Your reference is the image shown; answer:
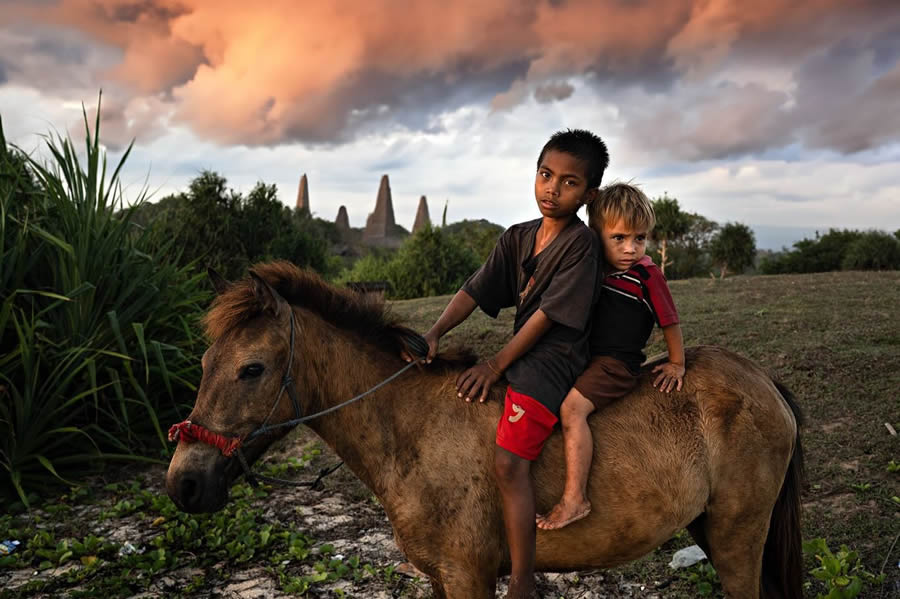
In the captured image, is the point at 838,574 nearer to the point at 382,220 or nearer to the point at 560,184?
the point at 560,184

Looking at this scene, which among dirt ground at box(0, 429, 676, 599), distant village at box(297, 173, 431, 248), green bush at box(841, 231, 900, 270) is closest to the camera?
dirt ground at box(0, 429, 676, 599)

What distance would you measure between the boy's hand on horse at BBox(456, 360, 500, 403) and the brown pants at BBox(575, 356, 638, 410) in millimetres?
398

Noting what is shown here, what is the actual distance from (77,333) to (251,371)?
14.2 ft

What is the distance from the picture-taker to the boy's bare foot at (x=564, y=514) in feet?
8.28

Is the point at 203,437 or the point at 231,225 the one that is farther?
the point at 231,225

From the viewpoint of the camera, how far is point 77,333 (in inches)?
223

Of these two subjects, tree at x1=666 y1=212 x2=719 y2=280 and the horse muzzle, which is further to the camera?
tree at x1=666 y1=212 x2=719 y2=280

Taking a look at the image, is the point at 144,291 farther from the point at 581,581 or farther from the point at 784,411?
the point at 784,411

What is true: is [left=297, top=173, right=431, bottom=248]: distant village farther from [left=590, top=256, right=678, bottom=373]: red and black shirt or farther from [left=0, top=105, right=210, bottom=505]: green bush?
[left=590, top=256, right=678, bottom=373]: red and black shirt

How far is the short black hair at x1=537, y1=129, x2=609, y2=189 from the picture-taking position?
2.72 meters

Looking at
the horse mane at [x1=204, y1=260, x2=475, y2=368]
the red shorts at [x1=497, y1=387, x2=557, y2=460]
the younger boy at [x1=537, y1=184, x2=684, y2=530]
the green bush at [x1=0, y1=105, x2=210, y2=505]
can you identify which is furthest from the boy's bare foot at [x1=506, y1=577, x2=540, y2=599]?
the green bush at [x1=0, y1=105, x2=210, y2=505]

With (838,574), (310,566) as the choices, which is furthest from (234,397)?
(838,574)

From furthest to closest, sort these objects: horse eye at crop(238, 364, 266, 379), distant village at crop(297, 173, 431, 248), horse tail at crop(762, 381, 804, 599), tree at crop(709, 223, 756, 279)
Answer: distant village at crop(297, 173, 431, 248) → tree at crop(709, 223, 756, 279) → horse tail at crop(762, 381, 804, 599) → horse eye at crop(238, 364, 266, 379)

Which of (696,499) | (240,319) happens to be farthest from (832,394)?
(240,319)
